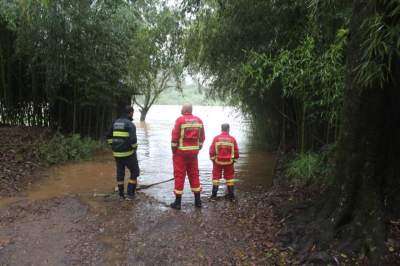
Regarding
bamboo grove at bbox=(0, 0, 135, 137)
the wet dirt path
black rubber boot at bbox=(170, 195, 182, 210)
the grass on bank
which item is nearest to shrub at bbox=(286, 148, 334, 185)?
the grass on bank

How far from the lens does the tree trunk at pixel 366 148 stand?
3684mm

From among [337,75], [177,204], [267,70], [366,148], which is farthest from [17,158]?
[366,148]

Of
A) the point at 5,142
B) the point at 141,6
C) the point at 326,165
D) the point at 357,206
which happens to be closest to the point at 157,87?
the point at 141,6

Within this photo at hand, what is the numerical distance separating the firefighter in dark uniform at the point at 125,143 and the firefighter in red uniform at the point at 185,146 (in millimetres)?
860

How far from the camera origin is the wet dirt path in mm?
4281

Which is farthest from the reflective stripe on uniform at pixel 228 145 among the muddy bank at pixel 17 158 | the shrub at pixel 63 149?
the shrub at pixel 63 149

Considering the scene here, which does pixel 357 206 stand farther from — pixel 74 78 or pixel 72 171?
pixel 74 78

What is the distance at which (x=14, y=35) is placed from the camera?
11234 mm

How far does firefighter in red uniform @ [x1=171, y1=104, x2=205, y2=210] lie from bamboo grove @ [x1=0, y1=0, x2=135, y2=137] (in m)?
5.42

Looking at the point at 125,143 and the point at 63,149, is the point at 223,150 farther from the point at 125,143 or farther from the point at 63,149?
the point at 63,149

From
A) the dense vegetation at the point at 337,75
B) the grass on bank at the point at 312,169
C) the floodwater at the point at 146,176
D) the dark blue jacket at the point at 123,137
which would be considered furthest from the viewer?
the floodwater at the point at 146,176

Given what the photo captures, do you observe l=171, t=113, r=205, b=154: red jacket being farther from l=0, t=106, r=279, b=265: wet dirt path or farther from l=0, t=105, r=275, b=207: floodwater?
l=0, t=105, r=275, b=207: floodwater

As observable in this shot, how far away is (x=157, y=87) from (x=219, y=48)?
20.3 meters

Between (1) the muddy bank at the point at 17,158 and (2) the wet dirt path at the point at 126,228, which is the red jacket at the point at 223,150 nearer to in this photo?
(2) the wet dirt path at the point at 126,228
